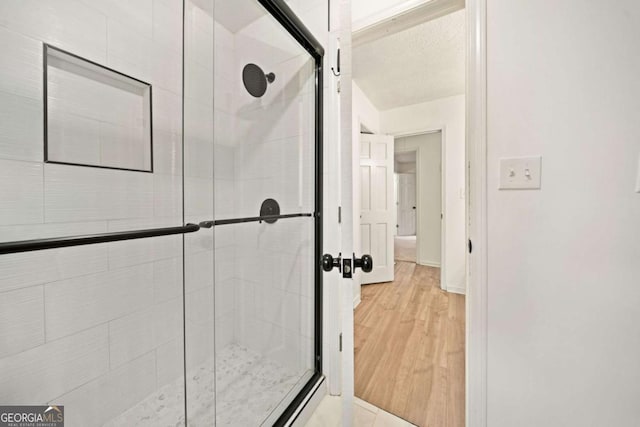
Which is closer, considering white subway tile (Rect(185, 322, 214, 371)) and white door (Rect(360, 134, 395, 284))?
white subway tile (Rect(185, 322, 214, 371))

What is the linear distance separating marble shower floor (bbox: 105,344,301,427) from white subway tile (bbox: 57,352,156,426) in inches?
1.7

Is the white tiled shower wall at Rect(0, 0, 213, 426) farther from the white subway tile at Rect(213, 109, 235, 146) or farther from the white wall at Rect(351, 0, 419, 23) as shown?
the white wall at Rect(351, 0, 419, 23)

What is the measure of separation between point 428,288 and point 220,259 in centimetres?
278

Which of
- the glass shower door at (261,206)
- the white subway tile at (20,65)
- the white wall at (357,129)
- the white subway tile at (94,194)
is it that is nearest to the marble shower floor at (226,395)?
the glass shower door at (261,206)

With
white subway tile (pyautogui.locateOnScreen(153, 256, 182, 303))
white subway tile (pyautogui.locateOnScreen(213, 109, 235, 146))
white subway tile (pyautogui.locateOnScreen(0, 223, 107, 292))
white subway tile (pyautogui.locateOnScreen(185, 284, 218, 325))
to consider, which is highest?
white subway tile (pyautogui.locateOnScreen(213, 109, 235, 146))

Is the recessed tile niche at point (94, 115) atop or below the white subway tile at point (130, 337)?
atop

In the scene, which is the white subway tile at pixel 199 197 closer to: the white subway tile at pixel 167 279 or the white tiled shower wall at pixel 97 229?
the white tiled shower wall at pixel 97 229

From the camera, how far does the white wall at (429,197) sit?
3986 millimetres

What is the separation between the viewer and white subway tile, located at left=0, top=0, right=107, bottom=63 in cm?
81

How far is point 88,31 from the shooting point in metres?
0.97

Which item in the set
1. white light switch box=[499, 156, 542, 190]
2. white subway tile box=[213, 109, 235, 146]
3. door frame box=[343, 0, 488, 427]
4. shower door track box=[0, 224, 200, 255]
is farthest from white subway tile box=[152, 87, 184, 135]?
white light switch box=[499, 156, 542, 190]

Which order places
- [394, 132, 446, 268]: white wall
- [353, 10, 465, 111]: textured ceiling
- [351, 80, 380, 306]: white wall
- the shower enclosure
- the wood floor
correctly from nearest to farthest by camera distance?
the shower enclosure → the wood floor → [353, 10, 465, 111]: textured ceiling → [351, 80, 380, 306]: white wall → [394, 132, 446, 268]: white wall

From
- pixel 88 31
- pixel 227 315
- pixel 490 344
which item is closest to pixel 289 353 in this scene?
pixel 227 315

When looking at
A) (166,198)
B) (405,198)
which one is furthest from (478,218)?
(405,198)
